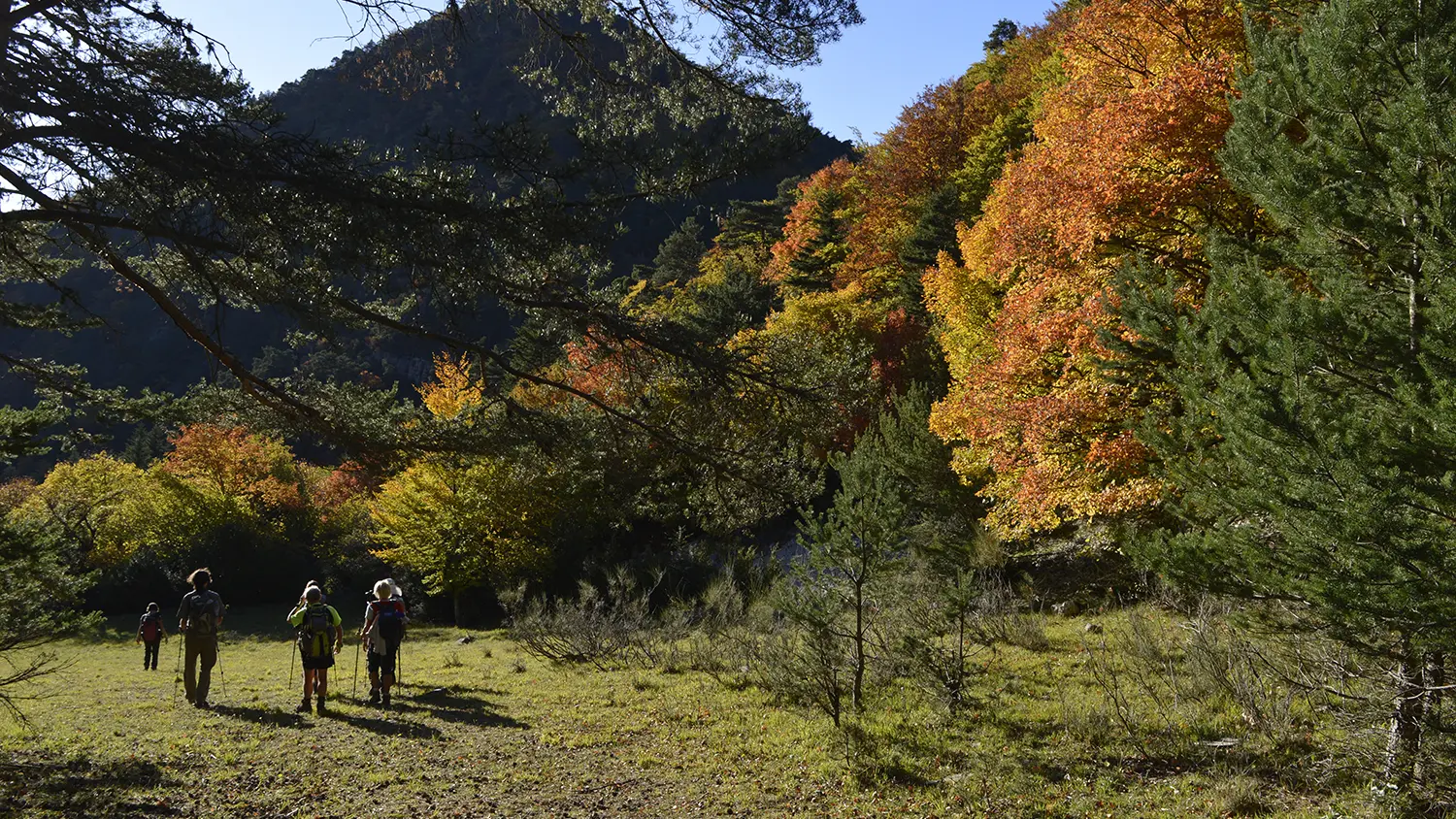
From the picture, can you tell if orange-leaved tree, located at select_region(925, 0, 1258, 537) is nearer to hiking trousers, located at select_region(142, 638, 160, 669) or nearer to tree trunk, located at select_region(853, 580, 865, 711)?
tree trunk, located at select_region(853, 580, 865, 711)

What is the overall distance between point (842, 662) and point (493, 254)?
5.52m

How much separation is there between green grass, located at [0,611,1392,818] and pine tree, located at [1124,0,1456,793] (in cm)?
158

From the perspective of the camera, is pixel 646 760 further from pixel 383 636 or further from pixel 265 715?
pixel 265 715

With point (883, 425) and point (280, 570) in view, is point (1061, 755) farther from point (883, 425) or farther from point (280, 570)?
point (280, 570)

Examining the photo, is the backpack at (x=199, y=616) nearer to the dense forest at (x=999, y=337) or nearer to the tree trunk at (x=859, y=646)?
the dense forest at (x=999, y=337)

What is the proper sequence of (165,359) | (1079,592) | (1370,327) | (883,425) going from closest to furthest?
(1370,327)
(1079,592)
(883,425)
(165,359)

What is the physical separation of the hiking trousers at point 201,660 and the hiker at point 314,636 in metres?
1.11

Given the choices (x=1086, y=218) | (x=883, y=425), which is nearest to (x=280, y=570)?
(x=883, y=425)

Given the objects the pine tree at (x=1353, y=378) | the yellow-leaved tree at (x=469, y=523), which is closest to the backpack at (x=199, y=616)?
the pine tree at (x=1353, y=378)

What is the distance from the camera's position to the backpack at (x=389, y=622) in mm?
9923

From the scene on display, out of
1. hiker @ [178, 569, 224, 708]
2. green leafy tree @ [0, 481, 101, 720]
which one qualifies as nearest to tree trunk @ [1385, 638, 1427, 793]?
green leafy tree @ [0, 481, 101, 720]

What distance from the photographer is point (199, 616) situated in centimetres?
961

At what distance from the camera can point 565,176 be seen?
609 centimetres

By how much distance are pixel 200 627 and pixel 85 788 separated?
11.0ft
